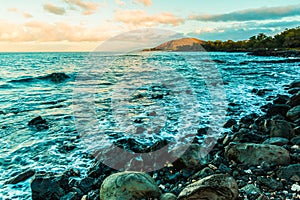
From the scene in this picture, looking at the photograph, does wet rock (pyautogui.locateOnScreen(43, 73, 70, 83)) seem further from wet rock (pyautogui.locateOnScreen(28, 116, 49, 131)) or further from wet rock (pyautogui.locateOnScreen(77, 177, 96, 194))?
wet rock (pyautogui.locateOnScreen(77, 177, 96, 194))

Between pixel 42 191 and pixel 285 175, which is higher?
pixel 285 175

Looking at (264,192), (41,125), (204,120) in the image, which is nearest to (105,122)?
(41,125)

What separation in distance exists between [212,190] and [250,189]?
2.58 ft

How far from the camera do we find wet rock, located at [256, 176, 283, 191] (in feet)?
13.1

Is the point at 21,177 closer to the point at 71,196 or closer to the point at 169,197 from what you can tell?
the point at 71,196

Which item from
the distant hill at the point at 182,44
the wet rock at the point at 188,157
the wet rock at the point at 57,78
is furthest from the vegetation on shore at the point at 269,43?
the wet rock at the point at 188,157

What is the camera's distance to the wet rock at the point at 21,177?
486cm

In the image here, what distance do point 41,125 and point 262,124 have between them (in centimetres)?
739

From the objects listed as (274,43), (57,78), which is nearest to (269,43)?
(274,43)

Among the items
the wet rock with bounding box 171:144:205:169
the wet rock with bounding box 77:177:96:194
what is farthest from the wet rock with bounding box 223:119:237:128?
the wet rock with bounding box 77:177:96:194

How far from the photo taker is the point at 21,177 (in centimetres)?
498

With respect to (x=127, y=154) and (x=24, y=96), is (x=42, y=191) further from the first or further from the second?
(x=24, y=96)

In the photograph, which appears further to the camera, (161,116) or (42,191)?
(161,116)

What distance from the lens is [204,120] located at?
9.12 metres
